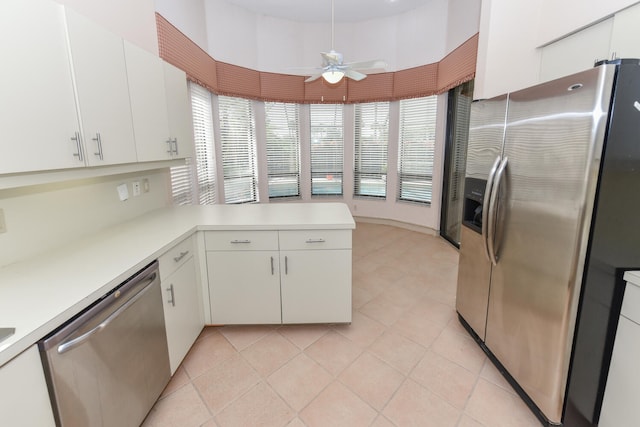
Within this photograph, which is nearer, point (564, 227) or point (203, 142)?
point (564, 227)

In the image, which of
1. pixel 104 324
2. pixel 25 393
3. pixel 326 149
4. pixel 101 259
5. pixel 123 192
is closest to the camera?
pixel 25 393

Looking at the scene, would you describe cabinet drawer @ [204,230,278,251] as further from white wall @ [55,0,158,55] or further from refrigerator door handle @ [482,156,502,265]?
white wall @ [55,0,158,55]

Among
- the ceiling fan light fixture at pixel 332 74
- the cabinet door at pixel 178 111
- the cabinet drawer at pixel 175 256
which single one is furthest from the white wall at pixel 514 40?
the cabinet drawer at pixel 175 256

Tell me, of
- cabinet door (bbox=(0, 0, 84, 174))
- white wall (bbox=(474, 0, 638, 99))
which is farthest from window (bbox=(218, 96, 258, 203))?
white wall (bbox=(474, 0, 638, 99))

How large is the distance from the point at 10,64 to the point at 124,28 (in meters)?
1.44

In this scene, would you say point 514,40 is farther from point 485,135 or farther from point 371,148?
point 371,148

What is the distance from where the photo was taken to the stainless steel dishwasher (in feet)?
3.36

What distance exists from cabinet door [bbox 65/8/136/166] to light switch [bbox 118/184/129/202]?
1.45 feet

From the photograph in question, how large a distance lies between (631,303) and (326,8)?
4723mm

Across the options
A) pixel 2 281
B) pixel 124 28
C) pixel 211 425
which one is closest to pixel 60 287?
pixel 2 281

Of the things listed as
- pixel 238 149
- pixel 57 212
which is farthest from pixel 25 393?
pixel 238 149

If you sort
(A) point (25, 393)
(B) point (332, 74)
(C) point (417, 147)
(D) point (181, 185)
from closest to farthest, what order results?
(A) point (25, 393), (B) point (332, 74), (D) point (181, 185), (C) point (417, 147)

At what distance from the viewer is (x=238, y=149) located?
4488mm

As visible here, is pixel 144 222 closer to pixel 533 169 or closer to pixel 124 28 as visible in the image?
pixel 124 28
